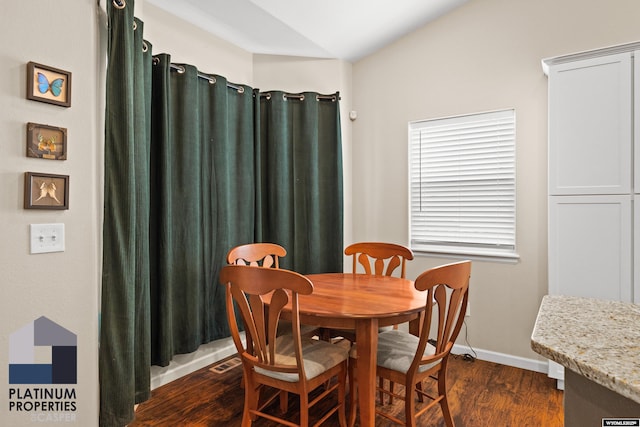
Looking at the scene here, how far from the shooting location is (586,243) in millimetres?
2330

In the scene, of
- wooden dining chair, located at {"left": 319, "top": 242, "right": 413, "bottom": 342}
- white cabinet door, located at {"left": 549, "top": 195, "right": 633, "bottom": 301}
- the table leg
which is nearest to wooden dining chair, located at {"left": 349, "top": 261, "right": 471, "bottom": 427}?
the table leg

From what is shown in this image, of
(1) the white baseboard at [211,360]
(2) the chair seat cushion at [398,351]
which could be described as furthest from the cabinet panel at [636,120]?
(2) the chair seat cushion at [398,351]

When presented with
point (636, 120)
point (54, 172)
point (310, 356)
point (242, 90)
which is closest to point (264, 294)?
point (310, 356)

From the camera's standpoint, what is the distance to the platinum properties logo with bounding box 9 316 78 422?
146 cm

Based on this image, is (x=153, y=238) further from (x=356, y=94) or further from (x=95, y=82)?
(x=356, y=94)

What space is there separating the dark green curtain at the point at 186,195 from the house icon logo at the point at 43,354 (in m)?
0.21

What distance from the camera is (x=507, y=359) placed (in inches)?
113

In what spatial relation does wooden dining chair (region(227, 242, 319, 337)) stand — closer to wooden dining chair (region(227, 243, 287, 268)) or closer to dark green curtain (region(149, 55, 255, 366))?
wooden dining chair (region(227, 243, 287, 268))

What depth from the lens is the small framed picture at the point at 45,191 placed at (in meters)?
1.46

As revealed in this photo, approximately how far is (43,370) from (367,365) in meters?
1.42

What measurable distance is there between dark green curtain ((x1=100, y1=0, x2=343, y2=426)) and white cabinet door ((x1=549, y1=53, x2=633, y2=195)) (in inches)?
67.8

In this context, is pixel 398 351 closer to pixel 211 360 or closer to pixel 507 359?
pixel 507 359

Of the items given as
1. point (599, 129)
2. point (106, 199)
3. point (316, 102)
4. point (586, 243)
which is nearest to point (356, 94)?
point (316, 102)

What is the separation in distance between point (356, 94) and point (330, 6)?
1.05m
